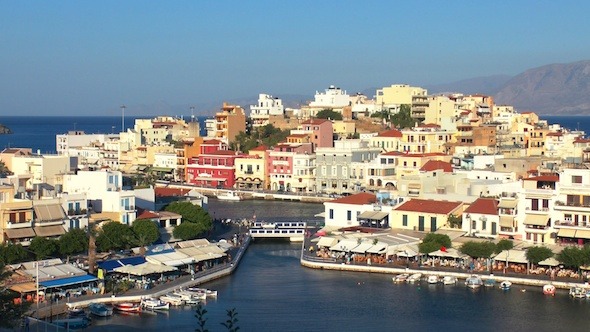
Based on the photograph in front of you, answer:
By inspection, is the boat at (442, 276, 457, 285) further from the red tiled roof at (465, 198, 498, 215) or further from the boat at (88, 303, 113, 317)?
the boat at (88, 303, 113, 317)

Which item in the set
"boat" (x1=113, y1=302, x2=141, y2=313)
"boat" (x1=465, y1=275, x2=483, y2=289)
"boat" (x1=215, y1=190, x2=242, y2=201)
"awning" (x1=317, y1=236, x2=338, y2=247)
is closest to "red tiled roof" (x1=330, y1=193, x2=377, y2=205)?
"awning" (x1=317, y1=236, x2=338, y2=247)

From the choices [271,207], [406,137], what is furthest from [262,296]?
[406,137]

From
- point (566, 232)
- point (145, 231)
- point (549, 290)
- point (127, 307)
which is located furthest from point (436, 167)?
point (127, 307)

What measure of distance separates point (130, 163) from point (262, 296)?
42.1m

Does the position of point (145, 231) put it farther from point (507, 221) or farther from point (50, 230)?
point (507, 221)

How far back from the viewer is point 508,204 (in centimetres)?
3092

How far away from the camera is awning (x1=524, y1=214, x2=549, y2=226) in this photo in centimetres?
2984

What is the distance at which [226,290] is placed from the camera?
27078mm

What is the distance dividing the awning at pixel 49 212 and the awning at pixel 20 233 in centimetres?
55

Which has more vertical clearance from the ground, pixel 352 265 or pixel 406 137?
pixel 406 137

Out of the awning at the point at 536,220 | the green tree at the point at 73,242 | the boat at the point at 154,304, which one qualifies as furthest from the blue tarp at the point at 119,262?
A: the awning at the point at 536,220

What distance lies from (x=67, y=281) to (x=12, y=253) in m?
2.53

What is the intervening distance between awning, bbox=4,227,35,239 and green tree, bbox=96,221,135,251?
6.54 ft

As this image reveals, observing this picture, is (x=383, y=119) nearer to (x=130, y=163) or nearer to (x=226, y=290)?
(x=130, y=163)
